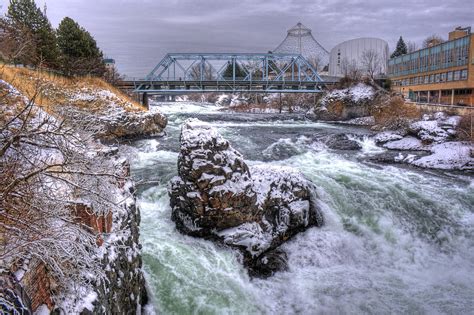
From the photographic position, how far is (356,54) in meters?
85.0

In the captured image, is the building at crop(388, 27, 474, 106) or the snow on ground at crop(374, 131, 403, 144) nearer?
the snow on ground at crop(374, 131, 403, 144)

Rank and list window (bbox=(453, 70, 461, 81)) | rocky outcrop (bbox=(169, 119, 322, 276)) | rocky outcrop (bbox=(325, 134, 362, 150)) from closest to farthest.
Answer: rocky outcrop (bbox=(169, 119, 322, 276)) → rocky outcrop (bbox=(325, 134, 362, 150)) → window (bbox=(453, 70, 461, 81))

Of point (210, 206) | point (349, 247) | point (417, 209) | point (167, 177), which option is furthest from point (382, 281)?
point (167, 177)

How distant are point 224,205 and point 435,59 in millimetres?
56880

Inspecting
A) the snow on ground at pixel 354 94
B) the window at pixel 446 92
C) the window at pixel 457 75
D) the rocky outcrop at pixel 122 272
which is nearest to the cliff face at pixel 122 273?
the rocky outcrop at pixel 122 272

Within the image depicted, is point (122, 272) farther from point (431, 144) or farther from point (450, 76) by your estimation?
point (450, 76)

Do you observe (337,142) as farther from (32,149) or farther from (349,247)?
(32,149)

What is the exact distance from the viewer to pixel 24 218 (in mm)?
4328

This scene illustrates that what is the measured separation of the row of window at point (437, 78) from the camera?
47.7 meters

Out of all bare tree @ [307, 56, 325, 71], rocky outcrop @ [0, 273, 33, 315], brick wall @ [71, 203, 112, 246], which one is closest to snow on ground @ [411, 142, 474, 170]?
brick wall @ [71, 203, 112, 246]

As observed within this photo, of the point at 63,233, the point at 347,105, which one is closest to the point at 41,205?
the point at 63,233

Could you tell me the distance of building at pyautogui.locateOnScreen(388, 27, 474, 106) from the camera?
4584 cm

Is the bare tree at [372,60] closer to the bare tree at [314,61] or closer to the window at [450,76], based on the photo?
the bare tree at [314,61]

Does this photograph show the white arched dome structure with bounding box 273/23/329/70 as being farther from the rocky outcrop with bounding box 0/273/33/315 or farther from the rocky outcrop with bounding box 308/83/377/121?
the rocky outcrop with bounding box 0/273/33/315
